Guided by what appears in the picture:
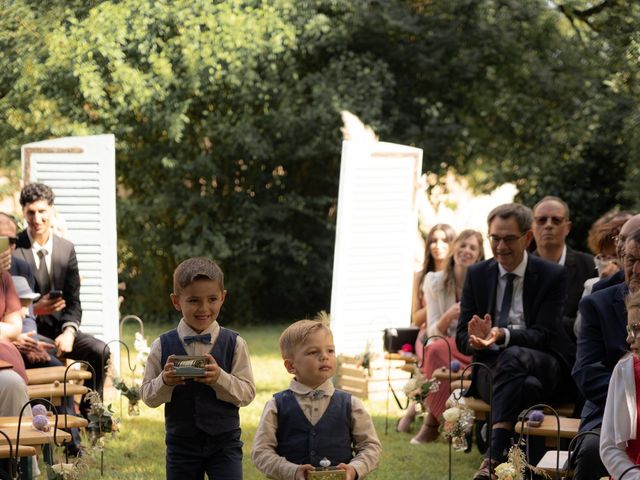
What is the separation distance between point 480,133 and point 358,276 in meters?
8.47

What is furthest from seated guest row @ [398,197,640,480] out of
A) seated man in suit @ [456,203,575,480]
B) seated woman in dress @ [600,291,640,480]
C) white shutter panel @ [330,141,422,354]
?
white shutter panel @ [330,141,422,354]

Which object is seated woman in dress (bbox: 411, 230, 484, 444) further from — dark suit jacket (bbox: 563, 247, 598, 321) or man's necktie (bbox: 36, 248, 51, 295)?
man's necktie (bbox: 36, 248, 51, 295)

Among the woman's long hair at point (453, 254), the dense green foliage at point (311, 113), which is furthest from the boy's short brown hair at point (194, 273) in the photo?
the dense green foliage at point (311, 113)

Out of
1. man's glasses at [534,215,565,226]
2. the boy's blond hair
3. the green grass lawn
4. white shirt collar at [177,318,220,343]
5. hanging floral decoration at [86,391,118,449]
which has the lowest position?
the green grass lawn

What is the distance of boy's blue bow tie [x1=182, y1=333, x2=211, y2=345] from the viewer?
5129 millimetres

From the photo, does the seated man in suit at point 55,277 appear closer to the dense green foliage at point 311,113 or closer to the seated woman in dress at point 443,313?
the seated woman in dress at point 443,313

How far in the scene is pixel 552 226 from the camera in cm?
819

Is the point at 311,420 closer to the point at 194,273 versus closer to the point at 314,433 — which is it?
the point at 314,433

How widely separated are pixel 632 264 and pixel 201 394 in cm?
195

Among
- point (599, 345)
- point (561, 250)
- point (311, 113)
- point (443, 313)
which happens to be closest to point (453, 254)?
point (443, 313)

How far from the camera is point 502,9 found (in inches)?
758

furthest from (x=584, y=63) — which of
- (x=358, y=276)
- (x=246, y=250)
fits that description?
(x=358, y=276)

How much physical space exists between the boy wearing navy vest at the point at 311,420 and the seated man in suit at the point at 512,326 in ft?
7.41

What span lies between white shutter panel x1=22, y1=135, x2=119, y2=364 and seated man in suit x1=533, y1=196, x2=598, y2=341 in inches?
176
